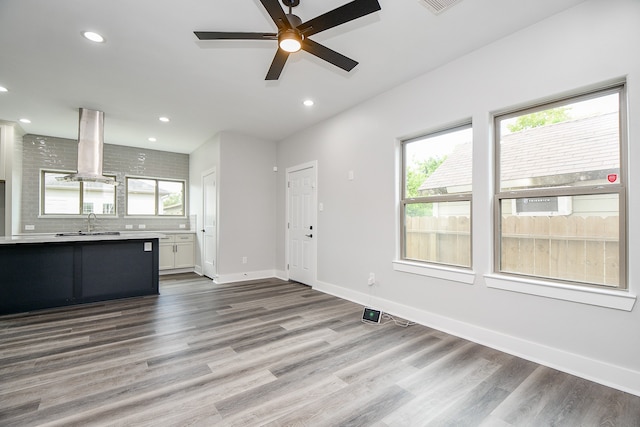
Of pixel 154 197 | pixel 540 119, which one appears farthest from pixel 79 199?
pixel 540 119

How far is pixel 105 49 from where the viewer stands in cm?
288

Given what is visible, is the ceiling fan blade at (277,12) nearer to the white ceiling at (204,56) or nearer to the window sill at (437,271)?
the white ceiling at (204,56)

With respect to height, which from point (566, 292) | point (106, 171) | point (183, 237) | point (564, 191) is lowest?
point (566, 292)

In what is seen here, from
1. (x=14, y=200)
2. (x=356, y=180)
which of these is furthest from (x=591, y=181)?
(x=14, y=200)

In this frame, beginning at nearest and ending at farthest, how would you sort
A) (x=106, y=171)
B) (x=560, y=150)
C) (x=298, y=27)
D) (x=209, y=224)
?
(x=298, y=27)
(x=560, y=150)
(x=209, y=224)
(x=106, y=171)

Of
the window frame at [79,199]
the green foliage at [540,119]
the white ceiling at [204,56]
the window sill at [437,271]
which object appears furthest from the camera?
the window frame at [79,199]

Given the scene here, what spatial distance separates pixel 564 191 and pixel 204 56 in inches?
140

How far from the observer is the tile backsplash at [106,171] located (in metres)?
5.71

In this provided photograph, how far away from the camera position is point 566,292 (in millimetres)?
2297

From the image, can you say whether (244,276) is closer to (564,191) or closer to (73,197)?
(73,197)

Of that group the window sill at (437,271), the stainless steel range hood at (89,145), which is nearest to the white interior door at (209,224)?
the stainless steel range hood at (89,145)

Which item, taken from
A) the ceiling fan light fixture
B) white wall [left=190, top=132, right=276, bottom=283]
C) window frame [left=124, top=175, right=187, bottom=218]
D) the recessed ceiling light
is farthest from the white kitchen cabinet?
the ceiling fan light fixture

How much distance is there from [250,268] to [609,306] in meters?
5.08

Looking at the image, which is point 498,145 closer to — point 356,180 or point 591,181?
point 591,181
